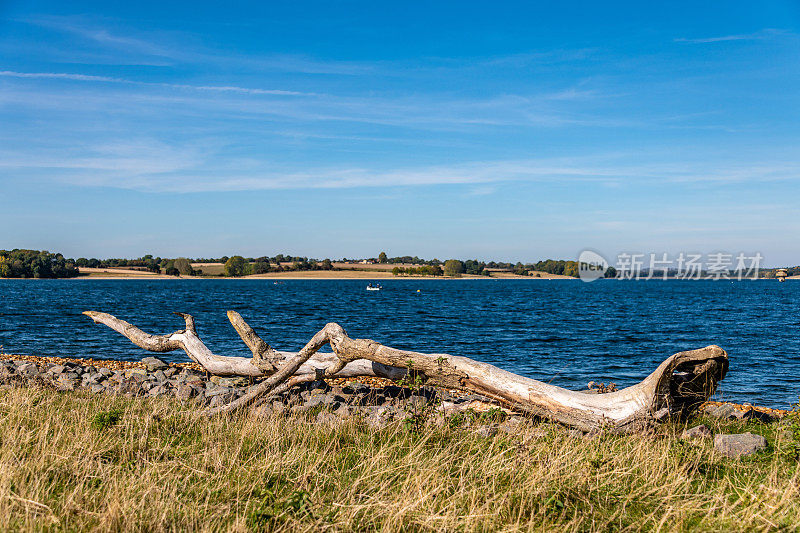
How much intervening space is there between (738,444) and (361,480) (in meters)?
5.58

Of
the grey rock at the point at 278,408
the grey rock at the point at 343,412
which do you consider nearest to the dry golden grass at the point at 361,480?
the grey rock at the point at 343,412

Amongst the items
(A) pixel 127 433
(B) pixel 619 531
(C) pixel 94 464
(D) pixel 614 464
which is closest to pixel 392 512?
(B) pixel 619 531

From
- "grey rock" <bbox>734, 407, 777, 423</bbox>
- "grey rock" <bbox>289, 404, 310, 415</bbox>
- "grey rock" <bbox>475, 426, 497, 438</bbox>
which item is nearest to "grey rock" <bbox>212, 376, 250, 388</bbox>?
"grey rock" <bbox>289, 404, 310, 415</bbox>

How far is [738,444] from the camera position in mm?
7898

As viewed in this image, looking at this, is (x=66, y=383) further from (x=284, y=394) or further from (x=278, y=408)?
(x=278, y=408)

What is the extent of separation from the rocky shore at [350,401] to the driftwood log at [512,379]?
337 millimetres

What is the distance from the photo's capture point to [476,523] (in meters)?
4.82

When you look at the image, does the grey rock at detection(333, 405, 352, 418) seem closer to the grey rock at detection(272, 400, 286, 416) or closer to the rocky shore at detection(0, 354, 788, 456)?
the rocky shore at detection(0, 354, 788, 456)

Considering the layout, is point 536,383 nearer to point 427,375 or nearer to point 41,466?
point 427,375

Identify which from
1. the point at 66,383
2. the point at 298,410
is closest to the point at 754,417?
the point at 298,410

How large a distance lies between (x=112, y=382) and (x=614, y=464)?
1319 cm

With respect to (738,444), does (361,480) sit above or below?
above

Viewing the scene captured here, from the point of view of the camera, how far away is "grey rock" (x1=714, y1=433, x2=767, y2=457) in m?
7.69

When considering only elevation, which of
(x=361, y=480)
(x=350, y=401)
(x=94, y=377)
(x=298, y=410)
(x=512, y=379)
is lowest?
(x=94, y=377)
